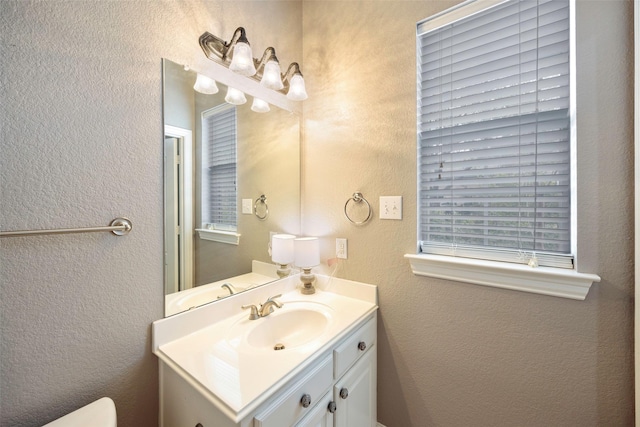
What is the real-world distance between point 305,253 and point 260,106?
2.82 feet

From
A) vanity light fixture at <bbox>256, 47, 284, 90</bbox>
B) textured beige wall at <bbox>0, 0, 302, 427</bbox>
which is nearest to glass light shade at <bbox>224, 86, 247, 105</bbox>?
vanity light fixture at <bbox>256, 47, 284, 90</bbox>

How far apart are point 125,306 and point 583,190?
168cm

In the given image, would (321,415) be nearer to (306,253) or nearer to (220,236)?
(306,253)

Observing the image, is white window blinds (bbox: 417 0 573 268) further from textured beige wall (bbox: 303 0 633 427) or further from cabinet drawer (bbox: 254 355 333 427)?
cabinet drawer (bbox: 254 355 333 427)

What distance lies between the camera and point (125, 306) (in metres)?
0.89

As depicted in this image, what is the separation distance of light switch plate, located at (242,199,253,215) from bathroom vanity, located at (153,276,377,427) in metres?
0.42

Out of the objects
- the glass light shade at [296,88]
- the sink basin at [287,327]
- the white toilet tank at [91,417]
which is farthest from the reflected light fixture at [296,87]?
the white toilet tank at [91,417]

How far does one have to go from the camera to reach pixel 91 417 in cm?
73

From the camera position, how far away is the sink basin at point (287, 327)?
1101mm

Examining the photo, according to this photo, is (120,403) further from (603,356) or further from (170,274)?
(603,356)

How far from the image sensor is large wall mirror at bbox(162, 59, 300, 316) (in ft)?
3.35

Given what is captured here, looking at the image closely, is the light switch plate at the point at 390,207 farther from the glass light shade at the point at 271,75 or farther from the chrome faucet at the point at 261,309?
the glass light shade at the point at 271,75

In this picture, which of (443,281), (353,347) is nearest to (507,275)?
(443,281)

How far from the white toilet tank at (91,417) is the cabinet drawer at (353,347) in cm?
72
